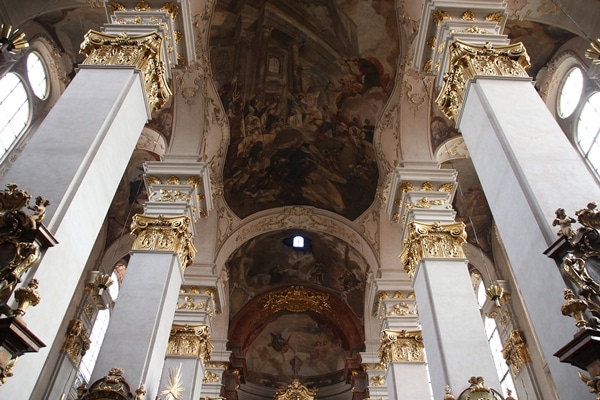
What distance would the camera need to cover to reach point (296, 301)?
19203 mm

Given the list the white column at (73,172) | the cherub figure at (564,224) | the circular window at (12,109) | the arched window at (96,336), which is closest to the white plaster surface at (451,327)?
the cherub figure at (564,224)

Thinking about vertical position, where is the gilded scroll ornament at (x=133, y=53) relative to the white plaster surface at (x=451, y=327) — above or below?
above

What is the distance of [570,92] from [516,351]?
6463 mm

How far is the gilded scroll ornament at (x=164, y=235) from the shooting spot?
357 inches

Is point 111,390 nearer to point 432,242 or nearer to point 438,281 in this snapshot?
point 438,281

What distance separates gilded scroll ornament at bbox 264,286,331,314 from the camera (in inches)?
749

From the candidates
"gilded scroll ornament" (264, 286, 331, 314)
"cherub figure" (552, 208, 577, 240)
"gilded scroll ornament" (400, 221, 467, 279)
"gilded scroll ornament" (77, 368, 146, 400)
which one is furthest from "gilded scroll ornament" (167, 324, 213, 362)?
"cherub figure" (552, 208, 577, 240)

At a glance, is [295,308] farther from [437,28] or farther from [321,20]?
[437,28]

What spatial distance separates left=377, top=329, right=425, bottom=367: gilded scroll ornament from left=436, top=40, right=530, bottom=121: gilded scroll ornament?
20.3 feet

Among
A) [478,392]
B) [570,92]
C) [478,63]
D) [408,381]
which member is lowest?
[478,392]

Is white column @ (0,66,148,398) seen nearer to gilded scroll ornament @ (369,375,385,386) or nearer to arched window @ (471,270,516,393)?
arched window @ (471,270,516,393)

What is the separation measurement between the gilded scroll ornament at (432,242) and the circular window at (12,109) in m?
8.27

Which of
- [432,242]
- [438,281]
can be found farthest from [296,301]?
[438,281]

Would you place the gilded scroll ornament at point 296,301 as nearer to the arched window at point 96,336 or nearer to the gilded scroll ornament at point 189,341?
the arched window at point 96,336
